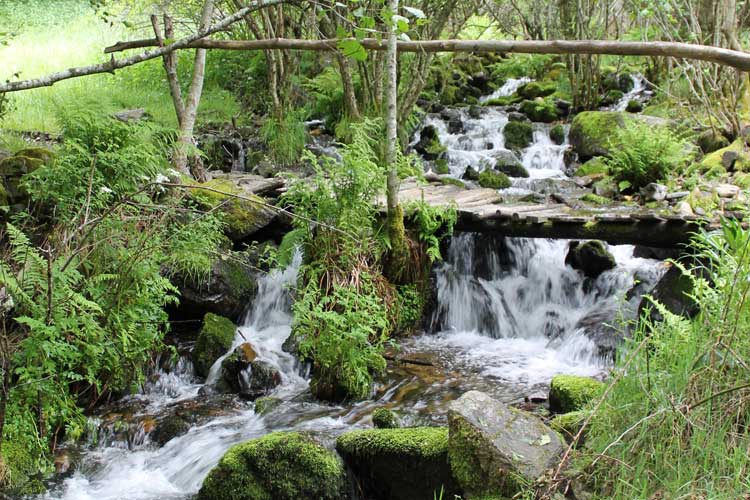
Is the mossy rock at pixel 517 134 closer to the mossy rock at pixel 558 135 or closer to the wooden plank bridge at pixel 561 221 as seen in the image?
the mossy rock at pixel 558 135

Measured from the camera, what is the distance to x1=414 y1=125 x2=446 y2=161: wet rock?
1316 cm

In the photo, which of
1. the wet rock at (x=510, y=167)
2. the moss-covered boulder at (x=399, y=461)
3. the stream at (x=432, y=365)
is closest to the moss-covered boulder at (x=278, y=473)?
the moss-covered boulder at (x=399, y=461)

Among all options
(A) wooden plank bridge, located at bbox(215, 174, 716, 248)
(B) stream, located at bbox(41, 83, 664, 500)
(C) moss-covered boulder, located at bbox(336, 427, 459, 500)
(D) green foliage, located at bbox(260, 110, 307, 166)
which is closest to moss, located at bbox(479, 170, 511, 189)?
(A) wooden plank bridge, located at bbox(215, 174, 716, 248)

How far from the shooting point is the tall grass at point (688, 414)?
3.00 m

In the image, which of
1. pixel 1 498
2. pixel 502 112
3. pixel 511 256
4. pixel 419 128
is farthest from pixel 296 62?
pixel 1 498

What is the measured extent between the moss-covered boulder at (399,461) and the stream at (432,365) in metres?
0.28

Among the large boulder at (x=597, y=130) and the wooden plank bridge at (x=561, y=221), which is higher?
the large boulder at (x=597, y=130)

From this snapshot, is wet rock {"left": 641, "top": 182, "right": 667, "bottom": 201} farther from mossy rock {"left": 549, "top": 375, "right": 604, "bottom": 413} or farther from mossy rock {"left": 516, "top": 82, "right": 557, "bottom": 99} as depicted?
mossy rock {"left": 516, "top": 82, "right": 557, "bottom": 99}

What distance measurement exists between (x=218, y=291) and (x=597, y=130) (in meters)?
8.26

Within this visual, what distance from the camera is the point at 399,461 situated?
4539 millimetres

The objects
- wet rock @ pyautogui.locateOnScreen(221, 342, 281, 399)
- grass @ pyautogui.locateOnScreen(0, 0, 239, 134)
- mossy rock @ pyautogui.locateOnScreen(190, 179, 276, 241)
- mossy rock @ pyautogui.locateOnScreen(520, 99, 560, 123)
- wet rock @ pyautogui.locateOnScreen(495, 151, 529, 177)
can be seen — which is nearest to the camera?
wet rock @ pyautogui.locateOnScreen(221, 342, 281, 399)

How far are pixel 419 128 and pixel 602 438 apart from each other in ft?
36.9

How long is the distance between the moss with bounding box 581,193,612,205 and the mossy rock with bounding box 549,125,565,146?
12.5ft

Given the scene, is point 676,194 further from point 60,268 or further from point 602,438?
point 60,268
